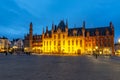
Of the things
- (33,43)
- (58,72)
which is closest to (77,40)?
(33,43)

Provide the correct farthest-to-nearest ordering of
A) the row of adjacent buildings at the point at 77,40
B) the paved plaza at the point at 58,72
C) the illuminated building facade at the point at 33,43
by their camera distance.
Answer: the illuminated building facade at the point at 33,43
the row of adjacent buildings at the point at 77,40
the paved plaza at the point at 58,72

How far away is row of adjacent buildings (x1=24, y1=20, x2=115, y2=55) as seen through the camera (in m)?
131

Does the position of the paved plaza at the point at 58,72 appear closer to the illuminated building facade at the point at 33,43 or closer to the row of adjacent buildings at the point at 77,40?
the row of adjacent buildings at the point at 77,40

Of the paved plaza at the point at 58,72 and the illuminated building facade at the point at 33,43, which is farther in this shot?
the illuminated building facade at the point at 33,43

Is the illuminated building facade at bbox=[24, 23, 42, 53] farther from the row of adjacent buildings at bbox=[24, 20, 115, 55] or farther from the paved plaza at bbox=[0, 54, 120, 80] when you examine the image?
the paved plaza at bbox=[0, 54, 120, 80]

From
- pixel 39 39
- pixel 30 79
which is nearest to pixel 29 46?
pixel 39 39

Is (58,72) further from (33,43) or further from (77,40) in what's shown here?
(33,43)

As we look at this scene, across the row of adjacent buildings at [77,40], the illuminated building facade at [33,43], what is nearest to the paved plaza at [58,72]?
the row of adjacent buildings at [77,40]

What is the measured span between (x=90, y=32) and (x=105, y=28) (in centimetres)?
938

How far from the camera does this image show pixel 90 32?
460ft

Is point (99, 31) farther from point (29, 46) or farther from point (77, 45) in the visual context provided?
point (29, 46)

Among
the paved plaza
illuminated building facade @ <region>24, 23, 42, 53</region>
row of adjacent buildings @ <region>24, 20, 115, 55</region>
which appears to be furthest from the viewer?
illuminated building facade @ <region>24, 23, 42, 53</region>

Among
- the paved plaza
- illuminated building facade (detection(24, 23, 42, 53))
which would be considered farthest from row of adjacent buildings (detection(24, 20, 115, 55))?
the paved plaza

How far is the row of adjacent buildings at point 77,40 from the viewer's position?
13075cm
